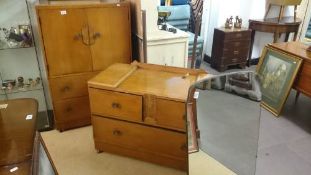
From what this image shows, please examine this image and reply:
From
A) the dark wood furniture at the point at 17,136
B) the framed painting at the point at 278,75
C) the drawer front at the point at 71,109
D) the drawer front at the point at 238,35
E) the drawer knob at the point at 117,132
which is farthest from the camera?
the drawer front at the point at 238,35

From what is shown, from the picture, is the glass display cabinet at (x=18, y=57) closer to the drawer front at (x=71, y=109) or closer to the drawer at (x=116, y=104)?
the drawer front at (x=71, y=109)

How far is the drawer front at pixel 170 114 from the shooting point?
170 centimetres

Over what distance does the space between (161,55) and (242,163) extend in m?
1.24

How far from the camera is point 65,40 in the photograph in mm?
2125

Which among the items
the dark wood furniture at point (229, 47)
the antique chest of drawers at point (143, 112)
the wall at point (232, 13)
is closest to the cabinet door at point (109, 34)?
the antique chest of drawers at point (143, 112)

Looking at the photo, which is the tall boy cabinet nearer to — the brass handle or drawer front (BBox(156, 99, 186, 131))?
the brass handle

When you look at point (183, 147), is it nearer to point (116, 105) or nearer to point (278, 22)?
point (116, 105)

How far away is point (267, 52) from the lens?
289 cm

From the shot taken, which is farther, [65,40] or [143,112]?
[65,40]

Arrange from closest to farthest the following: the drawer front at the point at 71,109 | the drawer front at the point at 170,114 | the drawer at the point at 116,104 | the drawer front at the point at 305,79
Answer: the drawer front at the point at 170,114 → the drawer at the point at 116,104 → the drawer front at the point at 71,109 → the drawer front at the point at 305,79

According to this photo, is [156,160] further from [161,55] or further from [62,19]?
[62,19]

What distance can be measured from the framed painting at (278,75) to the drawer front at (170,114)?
127 cm

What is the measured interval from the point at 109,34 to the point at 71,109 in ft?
2.68

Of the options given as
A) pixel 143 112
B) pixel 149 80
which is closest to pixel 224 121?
pixel 143 112
